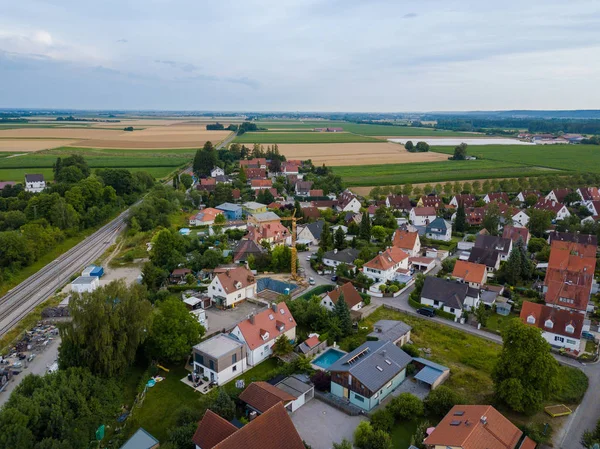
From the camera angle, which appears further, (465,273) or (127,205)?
(127,205)

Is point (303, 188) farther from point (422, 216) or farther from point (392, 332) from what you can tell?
point (392, 332)

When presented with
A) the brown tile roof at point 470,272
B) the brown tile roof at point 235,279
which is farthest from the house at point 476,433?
the brown tile roof at point 235,279

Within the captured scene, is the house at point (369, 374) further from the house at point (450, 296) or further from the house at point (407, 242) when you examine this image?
the house at point (407, 242)

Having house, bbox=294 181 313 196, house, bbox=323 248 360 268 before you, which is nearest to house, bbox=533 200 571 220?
house, bbox=323 248 360 268

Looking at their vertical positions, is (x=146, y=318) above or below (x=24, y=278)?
above

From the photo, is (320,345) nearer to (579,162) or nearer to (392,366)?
(392,366)

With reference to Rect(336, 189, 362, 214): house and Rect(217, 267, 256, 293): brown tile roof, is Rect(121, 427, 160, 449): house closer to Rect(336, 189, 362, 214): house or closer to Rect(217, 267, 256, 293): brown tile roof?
Rect(217, 267, 256, 293): brown tile roof

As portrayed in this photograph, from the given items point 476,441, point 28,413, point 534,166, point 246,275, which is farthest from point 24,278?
point 534,166
